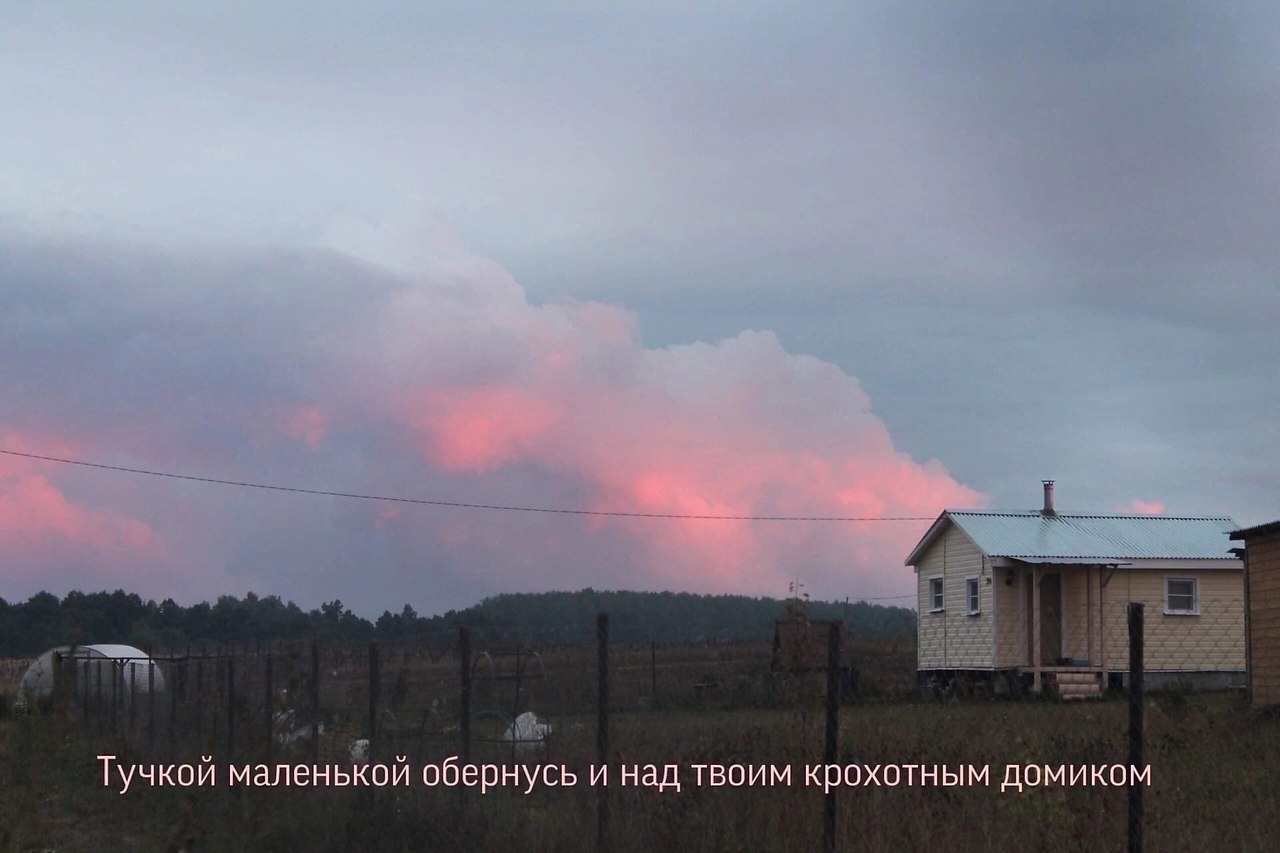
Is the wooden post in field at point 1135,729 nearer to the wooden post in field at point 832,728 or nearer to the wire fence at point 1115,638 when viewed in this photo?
the wooden post in field at point 832,728

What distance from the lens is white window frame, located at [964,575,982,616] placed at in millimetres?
30062

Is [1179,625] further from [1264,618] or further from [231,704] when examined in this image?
[231,704]

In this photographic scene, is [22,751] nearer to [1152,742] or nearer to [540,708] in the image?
[540,708]

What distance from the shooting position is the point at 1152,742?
471 inches

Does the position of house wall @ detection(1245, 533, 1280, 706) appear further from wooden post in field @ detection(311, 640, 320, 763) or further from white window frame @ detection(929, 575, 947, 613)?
wooden post in field @ detection(311, 640, 320, 763)

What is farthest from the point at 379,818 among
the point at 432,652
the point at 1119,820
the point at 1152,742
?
the point at 1152,742

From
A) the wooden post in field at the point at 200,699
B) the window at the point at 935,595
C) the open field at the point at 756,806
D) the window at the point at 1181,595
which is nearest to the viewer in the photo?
the open field at the point at 756,806

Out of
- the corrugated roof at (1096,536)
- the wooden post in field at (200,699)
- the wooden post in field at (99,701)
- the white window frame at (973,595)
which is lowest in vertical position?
the wooden post in field at (99,701)

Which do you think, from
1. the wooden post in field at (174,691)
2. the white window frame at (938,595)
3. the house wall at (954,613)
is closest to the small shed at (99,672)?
the wooden post in field at (174,691)

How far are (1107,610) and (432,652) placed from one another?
1929 cm

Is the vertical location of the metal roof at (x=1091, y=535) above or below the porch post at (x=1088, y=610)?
above

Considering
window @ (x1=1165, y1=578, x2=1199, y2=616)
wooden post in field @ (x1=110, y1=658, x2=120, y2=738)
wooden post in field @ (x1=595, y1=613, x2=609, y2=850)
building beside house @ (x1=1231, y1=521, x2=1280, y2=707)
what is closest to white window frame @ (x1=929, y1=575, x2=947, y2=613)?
window @ (x1=1165, y1=578, x2=1199, y2=616)

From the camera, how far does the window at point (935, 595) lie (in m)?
32.6

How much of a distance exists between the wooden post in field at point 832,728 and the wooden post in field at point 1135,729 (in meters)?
1.40
